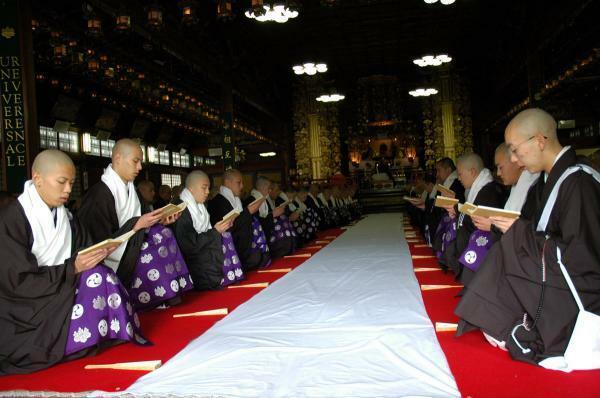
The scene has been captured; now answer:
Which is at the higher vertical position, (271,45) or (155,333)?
(271,45)

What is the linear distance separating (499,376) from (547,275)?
0.56 m

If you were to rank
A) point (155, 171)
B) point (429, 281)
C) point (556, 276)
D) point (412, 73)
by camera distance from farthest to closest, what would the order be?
1. point (412, 73)
2. point (155, 171)
3. point (429, 281)
4. point (556, 276)

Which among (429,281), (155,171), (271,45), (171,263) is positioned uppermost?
(271,45)

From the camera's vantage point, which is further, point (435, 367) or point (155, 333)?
point (155, 333)

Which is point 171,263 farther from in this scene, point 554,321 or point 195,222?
point 554,321

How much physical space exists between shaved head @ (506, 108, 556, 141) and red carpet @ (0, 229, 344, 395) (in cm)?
238

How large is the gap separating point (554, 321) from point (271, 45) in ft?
43.5

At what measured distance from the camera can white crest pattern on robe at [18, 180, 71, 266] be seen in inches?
119

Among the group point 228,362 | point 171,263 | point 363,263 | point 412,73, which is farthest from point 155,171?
point 228,362

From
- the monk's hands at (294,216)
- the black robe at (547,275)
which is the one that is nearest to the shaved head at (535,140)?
the black robe at (547,275)

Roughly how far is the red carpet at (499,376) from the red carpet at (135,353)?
1.62m

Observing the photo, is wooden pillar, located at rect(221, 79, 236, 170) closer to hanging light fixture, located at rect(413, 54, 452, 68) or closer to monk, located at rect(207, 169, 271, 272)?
monk, located at rect(207, 169, 271, 272)

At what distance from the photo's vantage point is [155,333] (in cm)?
361

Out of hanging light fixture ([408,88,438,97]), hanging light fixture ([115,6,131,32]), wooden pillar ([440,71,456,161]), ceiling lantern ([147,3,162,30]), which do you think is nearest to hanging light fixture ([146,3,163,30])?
ceiling lantern ([147,3,162,30])
